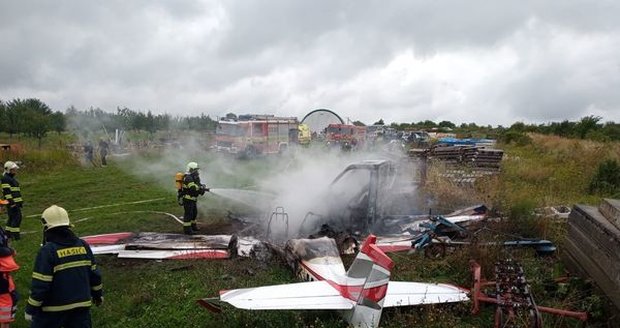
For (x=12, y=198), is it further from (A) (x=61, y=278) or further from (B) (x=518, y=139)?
(B) (x=518, y=139)

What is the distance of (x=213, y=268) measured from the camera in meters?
6.92

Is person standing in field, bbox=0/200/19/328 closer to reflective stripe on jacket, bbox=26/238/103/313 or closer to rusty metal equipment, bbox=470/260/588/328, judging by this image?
reflective stripe on jacket, bbox=26/238/103/313

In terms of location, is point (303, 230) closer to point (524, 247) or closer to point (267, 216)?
point (267, 216)

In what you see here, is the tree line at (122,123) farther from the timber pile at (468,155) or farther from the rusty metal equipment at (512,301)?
the rusty metal equipment at (512,301)

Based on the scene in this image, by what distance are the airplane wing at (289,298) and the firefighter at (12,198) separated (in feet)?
22.9

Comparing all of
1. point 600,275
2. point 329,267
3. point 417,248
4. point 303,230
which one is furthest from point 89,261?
point 600,275

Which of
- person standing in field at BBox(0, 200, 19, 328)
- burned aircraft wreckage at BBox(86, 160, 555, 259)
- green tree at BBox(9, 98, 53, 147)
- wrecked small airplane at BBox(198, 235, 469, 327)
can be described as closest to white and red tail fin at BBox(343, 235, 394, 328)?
wrecked small airplane at BBox(198, 235, 469, 327)

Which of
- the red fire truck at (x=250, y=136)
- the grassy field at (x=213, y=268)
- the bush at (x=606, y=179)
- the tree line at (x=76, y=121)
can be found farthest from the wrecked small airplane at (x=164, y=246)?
the tree line at (x=76, y=121)

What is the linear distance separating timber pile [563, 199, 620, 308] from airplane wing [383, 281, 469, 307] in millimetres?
1818

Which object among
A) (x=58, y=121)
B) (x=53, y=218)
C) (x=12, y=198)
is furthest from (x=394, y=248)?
(x=58, y=121)

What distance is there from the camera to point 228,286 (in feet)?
20.1

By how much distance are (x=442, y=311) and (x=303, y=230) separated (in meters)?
4.08

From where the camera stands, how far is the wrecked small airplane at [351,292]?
428 cm

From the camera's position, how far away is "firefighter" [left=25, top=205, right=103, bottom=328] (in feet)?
12.4
